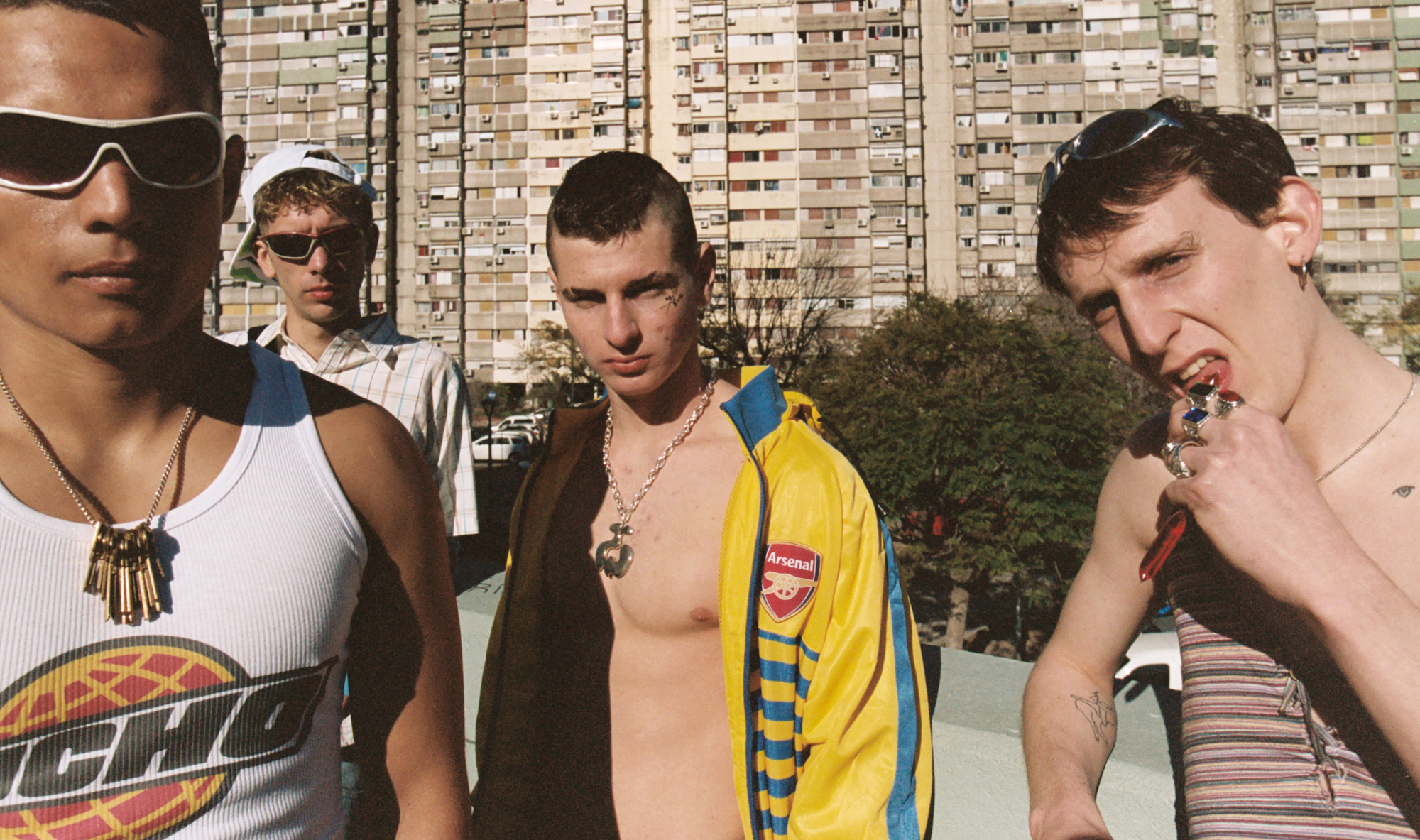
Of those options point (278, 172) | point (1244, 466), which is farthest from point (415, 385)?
point (1244, 466)

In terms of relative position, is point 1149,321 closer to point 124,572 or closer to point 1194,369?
point 1194,369

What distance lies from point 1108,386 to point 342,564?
739 centimetres

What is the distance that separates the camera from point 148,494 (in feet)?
3.90

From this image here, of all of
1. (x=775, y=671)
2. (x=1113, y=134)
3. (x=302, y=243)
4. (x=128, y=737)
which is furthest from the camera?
(x=302, y=243)

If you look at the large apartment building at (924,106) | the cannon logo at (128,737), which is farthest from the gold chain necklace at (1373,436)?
the large apartment building at (924,106)

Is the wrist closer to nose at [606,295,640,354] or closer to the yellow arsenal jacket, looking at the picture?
the yellow arsenal jacket

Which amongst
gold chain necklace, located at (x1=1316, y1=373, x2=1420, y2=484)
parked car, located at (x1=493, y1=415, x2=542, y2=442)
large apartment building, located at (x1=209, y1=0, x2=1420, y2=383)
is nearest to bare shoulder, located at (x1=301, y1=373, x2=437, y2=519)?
gold chain necklace, located at (x1=1316, y1=373, x2=1420, y2=484)

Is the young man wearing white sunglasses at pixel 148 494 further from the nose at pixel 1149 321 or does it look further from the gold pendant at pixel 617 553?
the nose at pixel 1149 321

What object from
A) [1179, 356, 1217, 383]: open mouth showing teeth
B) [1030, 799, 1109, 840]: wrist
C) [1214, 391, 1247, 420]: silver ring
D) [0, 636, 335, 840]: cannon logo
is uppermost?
[1179, 356, 1217, 383]: open mouth showing teeth

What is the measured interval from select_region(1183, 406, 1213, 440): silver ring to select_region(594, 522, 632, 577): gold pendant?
1484 mm

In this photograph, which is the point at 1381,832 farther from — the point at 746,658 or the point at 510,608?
the point at 510,608

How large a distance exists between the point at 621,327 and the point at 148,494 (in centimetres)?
125

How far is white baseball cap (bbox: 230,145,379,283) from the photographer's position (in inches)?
114

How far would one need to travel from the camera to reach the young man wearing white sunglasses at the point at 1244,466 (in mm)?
1204
